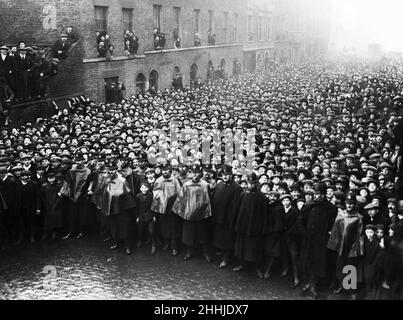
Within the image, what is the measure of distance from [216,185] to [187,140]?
154 inches

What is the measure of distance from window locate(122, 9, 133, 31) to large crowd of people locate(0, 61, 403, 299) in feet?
28.4

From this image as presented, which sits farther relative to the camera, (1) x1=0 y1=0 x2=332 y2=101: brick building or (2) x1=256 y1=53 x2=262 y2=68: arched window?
(2) x1=256 y1=53 x2=262 y2=68: arched window

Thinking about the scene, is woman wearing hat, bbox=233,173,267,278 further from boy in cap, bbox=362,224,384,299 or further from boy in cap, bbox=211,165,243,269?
boy in cap, bbox=362,224,384,299

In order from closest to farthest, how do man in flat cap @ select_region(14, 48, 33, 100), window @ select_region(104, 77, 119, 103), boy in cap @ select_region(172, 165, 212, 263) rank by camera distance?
boy in cap @ select_region(172, 165, 212, 263), man in flat cap @ select_region(14, 48, 33, 100), window @ select_region(104, 77, 119, 103)

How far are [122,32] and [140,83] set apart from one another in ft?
8.71

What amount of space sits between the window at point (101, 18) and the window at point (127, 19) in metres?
1.46

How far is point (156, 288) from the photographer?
24.8 ft

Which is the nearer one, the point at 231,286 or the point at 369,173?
the point at 231,286

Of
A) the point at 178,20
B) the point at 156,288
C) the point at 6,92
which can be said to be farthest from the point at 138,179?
the point at 178,20

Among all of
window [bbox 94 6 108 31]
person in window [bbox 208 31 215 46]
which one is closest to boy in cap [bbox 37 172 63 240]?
window [bbox 94 6 108 31]

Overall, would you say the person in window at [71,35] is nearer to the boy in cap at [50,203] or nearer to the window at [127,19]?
the window at [127,19]

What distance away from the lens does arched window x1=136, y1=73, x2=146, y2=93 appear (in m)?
22.0

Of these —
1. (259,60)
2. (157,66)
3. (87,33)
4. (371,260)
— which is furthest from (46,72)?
(259,60)
